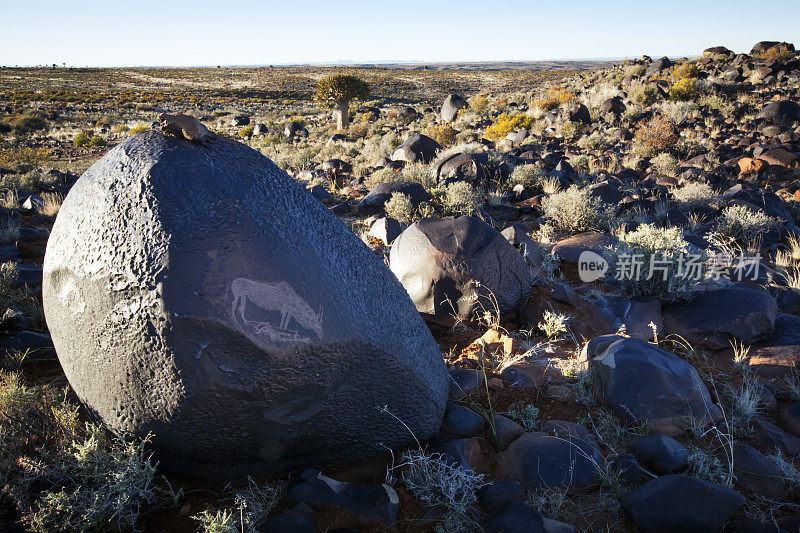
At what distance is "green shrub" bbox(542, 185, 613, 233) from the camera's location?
6.21 meters

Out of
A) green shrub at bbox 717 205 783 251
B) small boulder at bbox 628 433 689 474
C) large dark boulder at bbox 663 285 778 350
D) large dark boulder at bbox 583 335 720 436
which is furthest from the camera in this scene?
green shrub at bbox 717 205 783 251

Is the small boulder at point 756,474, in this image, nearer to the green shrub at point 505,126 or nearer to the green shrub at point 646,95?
the green shrub at point 505,126

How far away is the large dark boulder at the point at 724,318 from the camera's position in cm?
373

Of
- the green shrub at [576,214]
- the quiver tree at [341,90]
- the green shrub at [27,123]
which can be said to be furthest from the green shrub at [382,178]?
the green shrub at [27,123]

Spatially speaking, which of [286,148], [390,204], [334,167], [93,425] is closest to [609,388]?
[93,425]

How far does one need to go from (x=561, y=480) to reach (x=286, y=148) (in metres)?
16.7

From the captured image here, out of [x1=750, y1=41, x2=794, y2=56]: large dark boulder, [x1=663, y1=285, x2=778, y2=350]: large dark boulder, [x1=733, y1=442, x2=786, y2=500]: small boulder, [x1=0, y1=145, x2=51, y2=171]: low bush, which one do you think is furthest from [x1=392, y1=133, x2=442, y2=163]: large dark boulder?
[x1=750, y1=41, x2=794, y2=56]: large dark boulder

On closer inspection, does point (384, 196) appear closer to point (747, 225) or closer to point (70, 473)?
point (747, 225)

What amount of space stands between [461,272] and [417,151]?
25.0ft

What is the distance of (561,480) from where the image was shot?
2322 mm

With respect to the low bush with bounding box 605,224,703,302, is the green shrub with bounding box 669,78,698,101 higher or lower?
higher

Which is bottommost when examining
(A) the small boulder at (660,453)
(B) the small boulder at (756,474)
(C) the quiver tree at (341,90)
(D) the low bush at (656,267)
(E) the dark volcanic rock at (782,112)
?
(B) the small boulder at (756,474)

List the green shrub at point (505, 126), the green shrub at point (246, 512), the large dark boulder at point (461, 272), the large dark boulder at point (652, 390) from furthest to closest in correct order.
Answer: the green shrub at point (505, 126) → the large dark boulder at point (461, 272) → the large dark boulder at point (652, 390) → the green shrub at point (246, 512)

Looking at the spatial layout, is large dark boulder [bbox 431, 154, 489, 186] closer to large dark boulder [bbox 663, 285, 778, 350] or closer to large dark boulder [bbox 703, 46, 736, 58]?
large dark boulder [bbox 663, 285, 778, 350]
